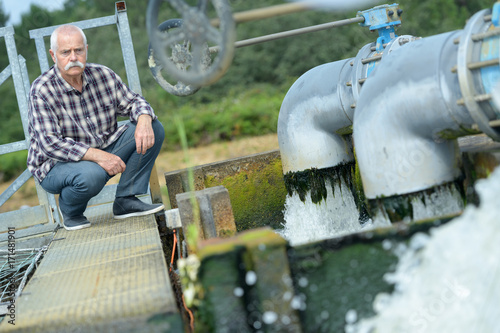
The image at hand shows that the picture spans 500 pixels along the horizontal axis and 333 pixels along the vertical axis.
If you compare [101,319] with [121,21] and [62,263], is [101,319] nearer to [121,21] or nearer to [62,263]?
[62,263]

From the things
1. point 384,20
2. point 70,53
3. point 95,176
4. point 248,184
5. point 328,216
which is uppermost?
point 70,53

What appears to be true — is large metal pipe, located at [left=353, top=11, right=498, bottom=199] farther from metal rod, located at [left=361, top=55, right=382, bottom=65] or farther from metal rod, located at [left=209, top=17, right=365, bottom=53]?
metal rod, located at [left=209, top=17, right=365, bottom=53]

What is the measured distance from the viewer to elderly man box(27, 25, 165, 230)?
148 inches

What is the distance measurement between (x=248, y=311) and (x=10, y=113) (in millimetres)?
15802

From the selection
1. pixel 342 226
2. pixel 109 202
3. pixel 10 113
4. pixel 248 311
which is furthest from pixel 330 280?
pixel 10 113

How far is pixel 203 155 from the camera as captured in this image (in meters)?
12.6

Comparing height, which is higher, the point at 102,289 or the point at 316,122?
the point at 316,122

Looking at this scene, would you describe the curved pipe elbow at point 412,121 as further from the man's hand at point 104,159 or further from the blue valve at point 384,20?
the man's hand at point 104,159

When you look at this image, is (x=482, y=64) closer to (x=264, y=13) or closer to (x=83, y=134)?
(x=264, y=13)

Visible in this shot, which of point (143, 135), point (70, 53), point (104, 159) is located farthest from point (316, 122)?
point (70, 53)

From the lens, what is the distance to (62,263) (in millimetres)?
3096

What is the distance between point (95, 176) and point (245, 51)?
15396 mm

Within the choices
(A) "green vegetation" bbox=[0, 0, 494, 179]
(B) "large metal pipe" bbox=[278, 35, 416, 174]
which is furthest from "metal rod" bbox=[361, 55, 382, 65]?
(A) "green vegetation" bbox=[0, 0, 494, 179]

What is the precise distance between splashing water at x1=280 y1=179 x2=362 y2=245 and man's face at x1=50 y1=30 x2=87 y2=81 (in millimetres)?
1674
